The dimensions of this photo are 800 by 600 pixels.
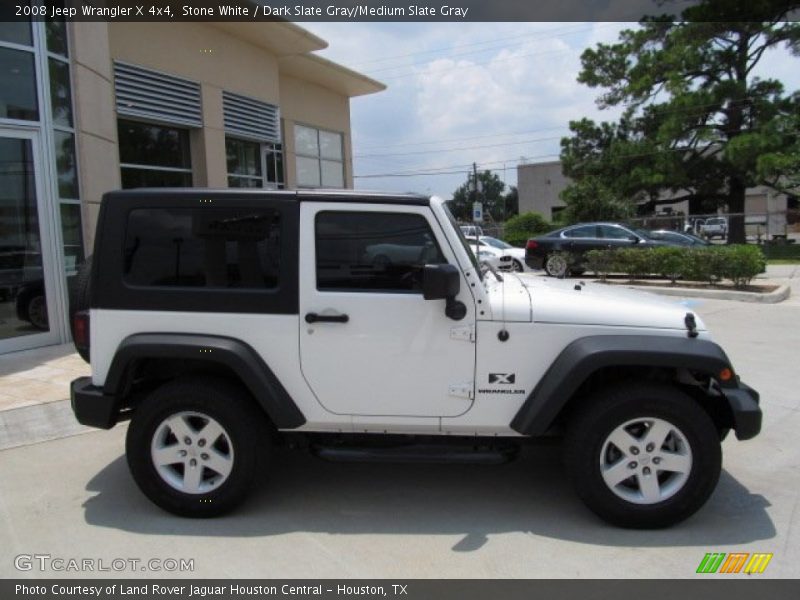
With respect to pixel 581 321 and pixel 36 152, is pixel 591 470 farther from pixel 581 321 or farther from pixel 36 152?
pixel 36 152

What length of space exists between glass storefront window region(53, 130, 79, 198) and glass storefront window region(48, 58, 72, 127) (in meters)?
0.18

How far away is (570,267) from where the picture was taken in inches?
683

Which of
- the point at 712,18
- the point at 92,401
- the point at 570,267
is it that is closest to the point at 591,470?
the point at 92,401

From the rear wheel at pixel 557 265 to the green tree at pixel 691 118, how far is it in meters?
13.2

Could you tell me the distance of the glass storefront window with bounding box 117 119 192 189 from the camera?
38.4 ft

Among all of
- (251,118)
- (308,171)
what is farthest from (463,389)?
(308,171)

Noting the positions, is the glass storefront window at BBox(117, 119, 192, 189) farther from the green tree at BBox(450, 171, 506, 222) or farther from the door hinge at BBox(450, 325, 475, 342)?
the green tree at BBox(450, 171, 506, 222)

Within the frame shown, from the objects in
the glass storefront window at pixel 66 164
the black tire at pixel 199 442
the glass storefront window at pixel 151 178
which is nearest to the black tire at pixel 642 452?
the black tire at pixel 199 442

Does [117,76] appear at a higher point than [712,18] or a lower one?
lower

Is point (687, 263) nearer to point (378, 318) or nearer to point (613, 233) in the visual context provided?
point (613, 233)

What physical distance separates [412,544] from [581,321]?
1.54 metres

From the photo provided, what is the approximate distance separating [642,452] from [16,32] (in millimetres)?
8234

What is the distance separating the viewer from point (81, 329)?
155 inches

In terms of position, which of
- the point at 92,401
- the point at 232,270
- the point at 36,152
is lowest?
the point at 92,401
